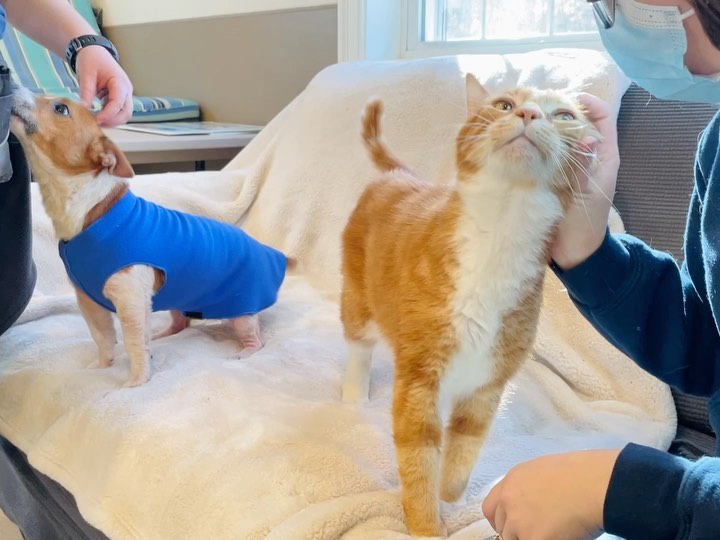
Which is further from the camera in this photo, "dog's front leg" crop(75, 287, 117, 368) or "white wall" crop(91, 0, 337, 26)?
"white wall" crop(91, 0, 337, 26)

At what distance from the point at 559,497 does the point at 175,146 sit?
181 cm

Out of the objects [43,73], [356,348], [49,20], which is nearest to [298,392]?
[356,348]

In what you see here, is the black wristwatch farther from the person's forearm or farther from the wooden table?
the wooden table

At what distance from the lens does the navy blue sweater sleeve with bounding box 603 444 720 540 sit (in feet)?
1.65

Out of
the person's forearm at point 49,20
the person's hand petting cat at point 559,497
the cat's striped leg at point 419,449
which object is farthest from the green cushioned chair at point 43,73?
the person's hand petting cat at point 559,497

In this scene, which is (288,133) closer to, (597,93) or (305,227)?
(305,227)

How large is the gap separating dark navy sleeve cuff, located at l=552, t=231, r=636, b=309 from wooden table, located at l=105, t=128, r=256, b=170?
1577 mm

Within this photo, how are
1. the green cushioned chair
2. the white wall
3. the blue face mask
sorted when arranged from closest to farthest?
1. the blue face mask
2. the white wall
3. the green cushioned chair

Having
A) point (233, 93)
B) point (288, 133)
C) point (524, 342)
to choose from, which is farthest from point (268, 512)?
point (233, 93)

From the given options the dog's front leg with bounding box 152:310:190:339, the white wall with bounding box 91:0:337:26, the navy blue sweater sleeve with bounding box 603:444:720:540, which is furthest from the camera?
the white wall with bounding box 91:0:337:26

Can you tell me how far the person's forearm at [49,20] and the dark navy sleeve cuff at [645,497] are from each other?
3.77 ft

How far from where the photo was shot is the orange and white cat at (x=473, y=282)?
28.9 inches

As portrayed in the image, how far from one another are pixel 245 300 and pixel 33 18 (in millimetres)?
636

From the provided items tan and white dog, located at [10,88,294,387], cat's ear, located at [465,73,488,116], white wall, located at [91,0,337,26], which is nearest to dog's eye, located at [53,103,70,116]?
tan and white dog, located at [10,88,294,387]
